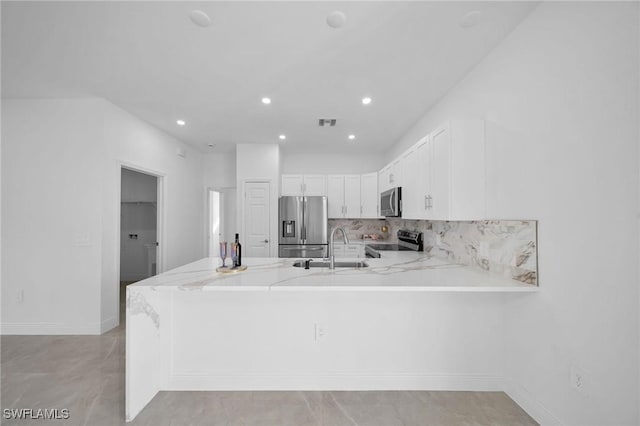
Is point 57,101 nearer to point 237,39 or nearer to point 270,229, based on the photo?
point 237,39

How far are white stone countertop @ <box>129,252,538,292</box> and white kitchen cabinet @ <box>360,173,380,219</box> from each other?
2.62 meters

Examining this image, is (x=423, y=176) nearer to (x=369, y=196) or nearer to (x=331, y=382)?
(x=331, y=382)

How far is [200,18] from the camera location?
172 cm

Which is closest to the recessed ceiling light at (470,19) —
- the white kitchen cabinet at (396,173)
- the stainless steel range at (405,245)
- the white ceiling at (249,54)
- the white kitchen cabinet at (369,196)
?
the white ceiling at (249,54)

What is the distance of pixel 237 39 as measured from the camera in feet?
6.35

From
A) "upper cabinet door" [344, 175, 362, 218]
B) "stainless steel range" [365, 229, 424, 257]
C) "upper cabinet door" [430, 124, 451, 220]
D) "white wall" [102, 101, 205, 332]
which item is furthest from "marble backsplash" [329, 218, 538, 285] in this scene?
"white wall" [102, 101, 205, 332]

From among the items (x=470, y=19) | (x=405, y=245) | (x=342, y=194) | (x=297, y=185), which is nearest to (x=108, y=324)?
(x=297, y=185)

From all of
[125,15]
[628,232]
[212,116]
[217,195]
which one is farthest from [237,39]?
[217,195]

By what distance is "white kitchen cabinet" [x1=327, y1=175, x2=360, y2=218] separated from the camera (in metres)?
4.95

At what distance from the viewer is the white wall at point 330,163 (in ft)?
17.5

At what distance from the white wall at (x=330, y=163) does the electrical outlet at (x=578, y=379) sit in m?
4.31

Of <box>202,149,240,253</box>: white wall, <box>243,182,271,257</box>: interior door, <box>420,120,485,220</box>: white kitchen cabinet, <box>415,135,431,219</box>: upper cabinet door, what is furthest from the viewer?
<box>202,149,240,253</box>: white wall

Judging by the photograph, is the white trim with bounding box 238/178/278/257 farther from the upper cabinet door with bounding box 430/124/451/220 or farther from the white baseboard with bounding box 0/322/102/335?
the upper cabinet door with bounding box 430/124/451/220

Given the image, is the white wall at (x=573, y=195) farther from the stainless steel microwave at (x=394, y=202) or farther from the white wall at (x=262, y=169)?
the white wall at (x=262, y=169)
